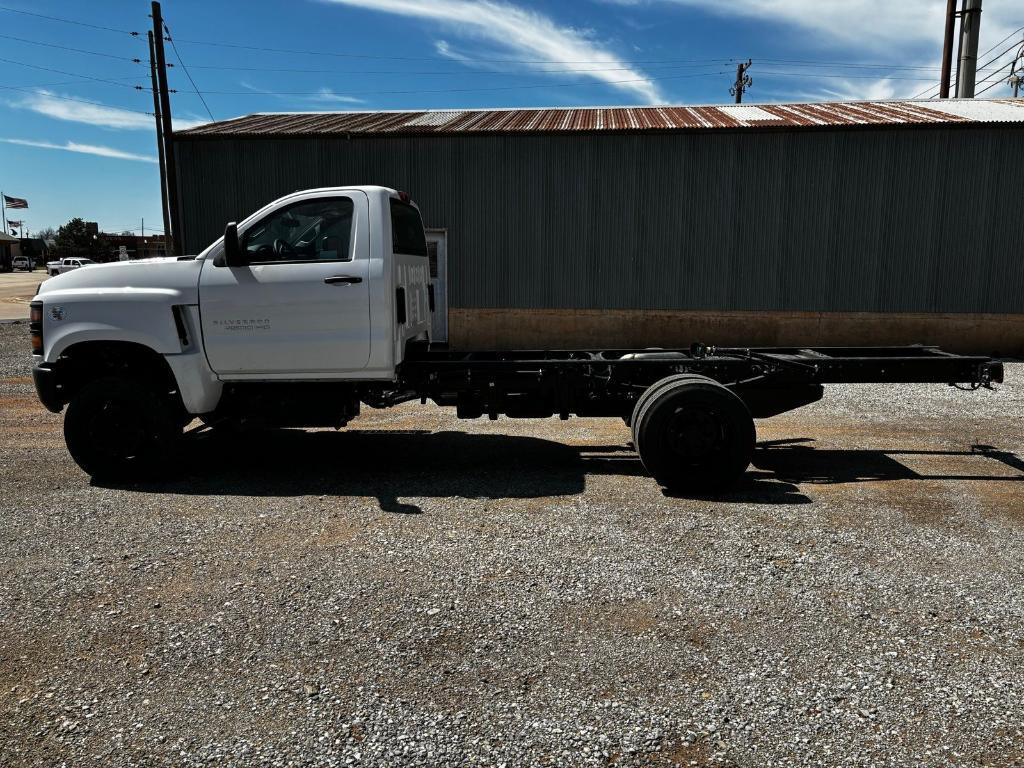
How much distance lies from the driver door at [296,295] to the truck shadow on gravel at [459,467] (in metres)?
1.00

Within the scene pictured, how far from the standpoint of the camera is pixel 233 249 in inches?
245

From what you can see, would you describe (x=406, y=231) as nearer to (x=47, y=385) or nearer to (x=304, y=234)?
(x=304, y=234)

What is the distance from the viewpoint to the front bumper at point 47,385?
6480 millimetres

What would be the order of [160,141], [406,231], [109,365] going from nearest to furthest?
[109,365] < [406,231] < [160,141]

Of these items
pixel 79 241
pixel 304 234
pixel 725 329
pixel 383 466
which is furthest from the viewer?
pixel 79 241

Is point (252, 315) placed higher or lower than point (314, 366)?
higher

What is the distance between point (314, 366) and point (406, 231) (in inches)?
61.1

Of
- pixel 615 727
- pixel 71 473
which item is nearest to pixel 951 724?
pixel 615 727

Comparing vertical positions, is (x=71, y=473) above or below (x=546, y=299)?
below

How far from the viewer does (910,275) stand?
1480cm

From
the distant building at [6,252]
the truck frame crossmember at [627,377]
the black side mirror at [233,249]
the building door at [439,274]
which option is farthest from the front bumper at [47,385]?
the distant building at [6,252]

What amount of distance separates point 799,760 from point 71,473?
6.45 m

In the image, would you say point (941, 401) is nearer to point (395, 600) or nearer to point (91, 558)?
point (395, 600)

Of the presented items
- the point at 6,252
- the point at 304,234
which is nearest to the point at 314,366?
the point at 304,234
